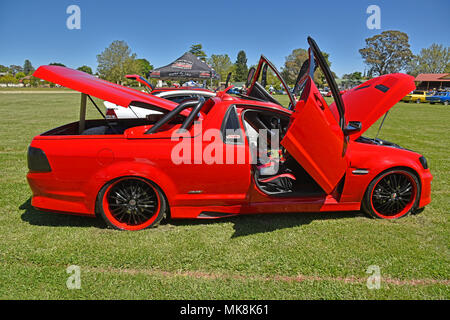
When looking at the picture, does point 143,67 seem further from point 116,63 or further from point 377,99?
point 377,99

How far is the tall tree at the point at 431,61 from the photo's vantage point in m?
74.2

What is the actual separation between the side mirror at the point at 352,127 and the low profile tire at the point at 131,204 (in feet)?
7.19

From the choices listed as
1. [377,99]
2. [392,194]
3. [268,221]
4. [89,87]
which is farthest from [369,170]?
[89,87]

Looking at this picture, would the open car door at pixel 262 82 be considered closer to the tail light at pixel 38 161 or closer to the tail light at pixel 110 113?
the tail light at pixel 38 161

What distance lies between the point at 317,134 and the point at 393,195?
1.50 metres

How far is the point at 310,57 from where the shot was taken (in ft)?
10.5

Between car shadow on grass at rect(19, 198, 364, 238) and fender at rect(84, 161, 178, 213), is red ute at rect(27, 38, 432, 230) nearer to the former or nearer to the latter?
fender at rect(84, 161, 178, 213)

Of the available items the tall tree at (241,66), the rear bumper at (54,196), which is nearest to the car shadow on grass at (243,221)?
the rear bumper at (54,196)

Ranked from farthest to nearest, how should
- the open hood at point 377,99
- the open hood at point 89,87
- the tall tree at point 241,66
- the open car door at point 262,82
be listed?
1. the tall tree at point 241,66
2. the open car door at point 262,82
3. the open hood at point 377,99
4. the open hood at point 89,87

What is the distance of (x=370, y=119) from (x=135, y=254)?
2995 mm

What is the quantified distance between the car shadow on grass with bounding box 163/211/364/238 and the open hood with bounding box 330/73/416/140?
1.06 meters

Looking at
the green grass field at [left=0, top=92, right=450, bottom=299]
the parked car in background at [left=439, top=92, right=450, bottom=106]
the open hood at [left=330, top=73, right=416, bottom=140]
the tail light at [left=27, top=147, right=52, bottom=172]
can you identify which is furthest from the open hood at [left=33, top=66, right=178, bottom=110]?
the parked car in background at [left=439, top=92, right=450, bottom=106]

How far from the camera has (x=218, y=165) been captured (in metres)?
3.34
